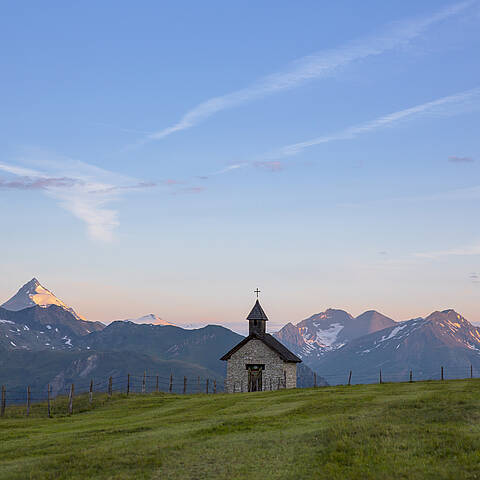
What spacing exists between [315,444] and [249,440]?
136 inches

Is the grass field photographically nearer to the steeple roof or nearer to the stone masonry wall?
the stone masonry wall

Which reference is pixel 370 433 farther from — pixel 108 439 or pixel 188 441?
pixel 108 439

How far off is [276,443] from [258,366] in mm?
52844

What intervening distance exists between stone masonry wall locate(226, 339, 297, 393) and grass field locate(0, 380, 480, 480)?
35.5m

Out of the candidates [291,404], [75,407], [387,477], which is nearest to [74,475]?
[387,477]

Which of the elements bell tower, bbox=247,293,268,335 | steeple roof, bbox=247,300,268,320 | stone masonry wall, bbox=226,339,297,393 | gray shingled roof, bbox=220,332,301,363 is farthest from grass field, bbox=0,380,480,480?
steeple roof, bbox=247,300,268,320

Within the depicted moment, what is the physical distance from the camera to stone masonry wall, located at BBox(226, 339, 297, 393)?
81.7 m

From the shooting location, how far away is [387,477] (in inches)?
971

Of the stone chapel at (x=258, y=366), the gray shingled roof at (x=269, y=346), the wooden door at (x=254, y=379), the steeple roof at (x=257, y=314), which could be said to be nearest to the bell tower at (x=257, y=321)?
the steeple roof at (x=257, y=314)

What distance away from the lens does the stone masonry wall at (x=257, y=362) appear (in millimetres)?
81688

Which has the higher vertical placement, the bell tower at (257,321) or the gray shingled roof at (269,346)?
the bell tower at (257,321)

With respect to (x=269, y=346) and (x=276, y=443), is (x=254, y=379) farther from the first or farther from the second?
(x=276, y=443)

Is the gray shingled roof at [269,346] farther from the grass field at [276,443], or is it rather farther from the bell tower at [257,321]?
the grass field at [276,443]

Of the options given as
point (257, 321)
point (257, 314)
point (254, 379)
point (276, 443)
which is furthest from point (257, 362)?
point (276, 443)
